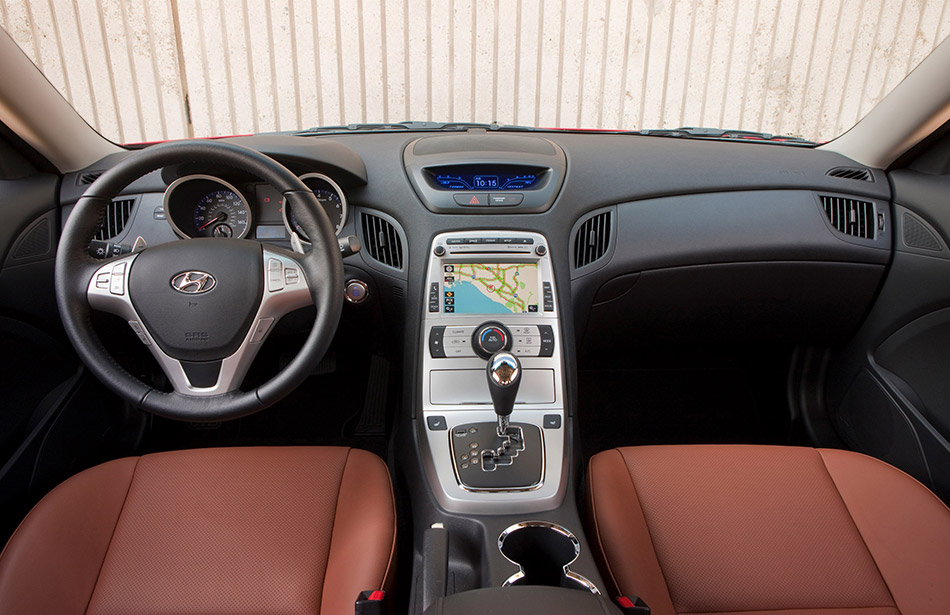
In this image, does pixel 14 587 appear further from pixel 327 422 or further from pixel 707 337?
pixel 707 337

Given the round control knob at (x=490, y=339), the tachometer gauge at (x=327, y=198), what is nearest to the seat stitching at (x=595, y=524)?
the round control knob at (x=490, y=339)

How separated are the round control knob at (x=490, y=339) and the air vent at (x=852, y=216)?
1.04 m

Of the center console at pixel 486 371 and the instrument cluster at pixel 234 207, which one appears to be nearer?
the center console at pixel 486 371

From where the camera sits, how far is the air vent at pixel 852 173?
1656mm

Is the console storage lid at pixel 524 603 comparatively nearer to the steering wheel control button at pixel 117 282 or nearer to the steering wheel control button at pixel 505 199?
the steering wheel control button at pixel 117 282

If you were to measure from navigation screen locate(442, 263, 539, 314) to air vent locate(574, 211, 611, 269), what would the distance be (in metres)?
0.17

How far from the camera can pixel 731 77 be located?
3.22 meters

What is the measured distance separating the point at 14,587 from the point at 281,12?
282 cm

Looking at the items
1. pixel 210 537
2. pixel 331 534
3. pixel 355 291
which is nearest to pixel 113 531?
pixel 210 537

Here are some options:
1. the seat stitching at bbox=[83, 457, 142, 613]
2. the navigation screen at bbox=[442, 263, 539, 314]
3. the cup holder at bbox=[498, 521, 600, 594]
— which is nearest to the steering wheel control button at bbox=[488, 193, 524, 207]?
the navigation screen at bbox=[442, 263, 539, 314]

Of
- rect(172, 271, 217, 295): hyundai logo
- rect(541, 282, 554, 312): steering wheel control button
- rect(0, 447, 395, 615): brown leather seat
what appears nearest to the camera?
→ rect(0, 447, 395, 615): brown leather seat

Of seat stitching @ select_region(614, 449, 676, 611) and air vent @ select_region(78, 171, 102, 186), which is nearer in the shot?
seat stitching @ select_region(614, 449, 676, 611)

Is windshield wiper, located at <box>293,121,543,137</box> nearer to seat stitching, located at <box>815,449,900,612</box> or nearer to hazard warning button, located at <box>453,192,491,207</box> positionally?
hazard warning button, located at <box>453,192,491,207</box>

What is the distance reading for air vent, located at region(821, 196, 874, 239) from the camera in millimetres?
1629
